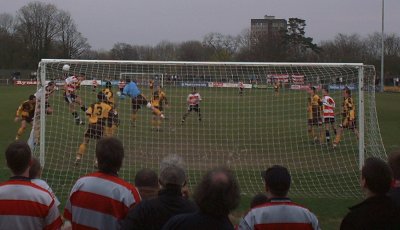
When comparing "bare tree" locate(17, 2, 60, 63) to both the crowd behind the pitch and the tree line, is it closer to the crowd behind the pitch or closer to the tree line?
the tree line

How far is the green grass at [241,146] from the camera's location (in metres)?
10.8

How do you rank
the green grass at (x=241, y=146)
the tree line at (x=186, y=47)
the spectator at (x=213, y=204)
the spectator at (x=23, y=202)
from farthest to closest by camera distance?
the tree line at (x=186, y=47), the green grass at (x=241, y=146), the spectator at (x=23, y=202), the spectator at (x=213, y=204)

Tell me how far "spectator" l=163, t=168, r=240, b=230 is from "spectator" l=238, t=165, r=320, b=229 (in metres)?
A: 0.52

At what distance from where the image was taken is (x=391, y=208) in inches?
150

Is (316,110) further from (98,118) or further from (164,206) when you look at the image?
(164,206)

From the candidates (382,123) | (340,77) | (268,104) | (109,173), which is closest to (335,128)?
(268,104)

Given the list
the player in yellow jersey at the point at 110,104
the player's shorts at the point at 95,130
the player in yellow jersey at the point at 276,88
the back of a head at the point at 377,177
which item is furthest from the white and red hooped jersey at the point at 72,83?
the back of a head at the point at 377,177

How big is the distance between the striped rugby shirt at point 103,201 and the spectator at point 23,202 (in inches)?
8.6

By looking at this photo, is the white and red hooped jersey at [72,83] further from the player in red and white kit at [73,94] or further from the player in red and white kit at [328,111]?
the player in red and white kit at [328,111]

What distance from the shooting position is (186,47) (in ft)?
282

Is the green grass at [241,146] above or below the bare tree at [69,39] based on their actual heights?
below

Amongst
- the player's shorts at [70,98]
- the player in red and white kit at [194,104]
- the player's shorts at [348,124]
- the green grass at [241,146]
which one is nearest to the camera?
the green grass at [241,146]

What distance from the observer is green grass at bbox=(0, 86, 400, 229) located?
35.4ft

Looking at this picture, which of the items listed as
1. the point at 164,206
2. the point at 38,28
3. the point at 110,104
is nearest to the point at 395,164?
the point at 164,206
